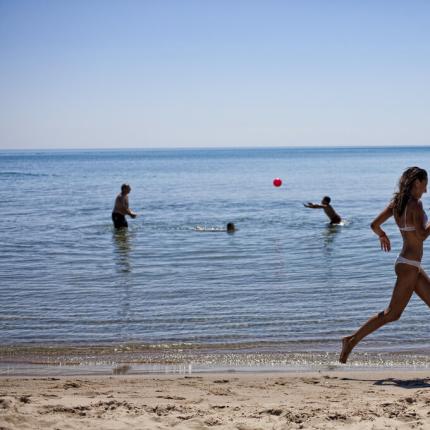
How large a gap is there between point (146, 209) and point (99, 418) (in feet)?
77.9

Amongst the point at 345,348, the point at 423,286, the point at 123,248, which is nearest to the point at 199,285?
the point at 345,348

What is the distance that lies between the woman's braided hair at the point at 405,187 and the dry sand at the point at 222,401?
155cm

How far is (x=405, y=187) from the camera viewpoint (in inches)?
230

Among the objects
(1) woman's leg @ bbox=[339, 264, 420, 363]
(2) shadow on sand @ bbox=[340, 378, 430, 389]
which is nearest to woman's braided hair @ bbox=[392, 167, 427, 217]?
(1) woman's leg @ bbox=[339, 264, 420, 363]

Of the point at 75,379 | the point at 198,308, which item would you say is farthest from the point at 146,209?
the point at 75,379

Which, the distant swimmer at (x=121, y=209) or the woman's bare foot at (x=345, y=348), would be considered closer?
the woman's bare foot at (x=345, y=348)

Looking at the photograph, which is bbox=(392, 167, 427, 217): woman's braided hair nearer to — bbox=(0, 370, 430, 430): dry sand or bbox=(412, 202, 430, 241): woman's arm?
bbox=(412, 202, 430, 241): woman's arm

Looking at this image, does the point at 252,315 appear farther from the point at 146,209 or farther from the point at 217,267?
the point at 146,209

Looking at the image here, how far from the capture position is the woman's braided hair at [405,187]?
582cm

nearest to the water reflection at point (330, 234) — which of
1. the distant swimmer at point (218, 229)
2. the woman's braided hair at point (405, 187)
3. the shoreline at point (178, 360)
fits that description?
the distant swimmer at point (218, 229)

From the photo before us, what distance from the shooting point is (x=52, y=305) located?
977 centimetres

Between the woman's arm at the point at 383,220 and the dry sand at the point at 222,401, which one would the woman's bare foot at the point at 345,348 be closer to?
the dry sand at the point at 222,401

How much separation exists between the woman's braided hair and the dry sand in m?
1.55

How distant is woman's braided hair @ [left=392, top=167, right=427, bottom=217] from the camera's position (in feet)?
19.1
